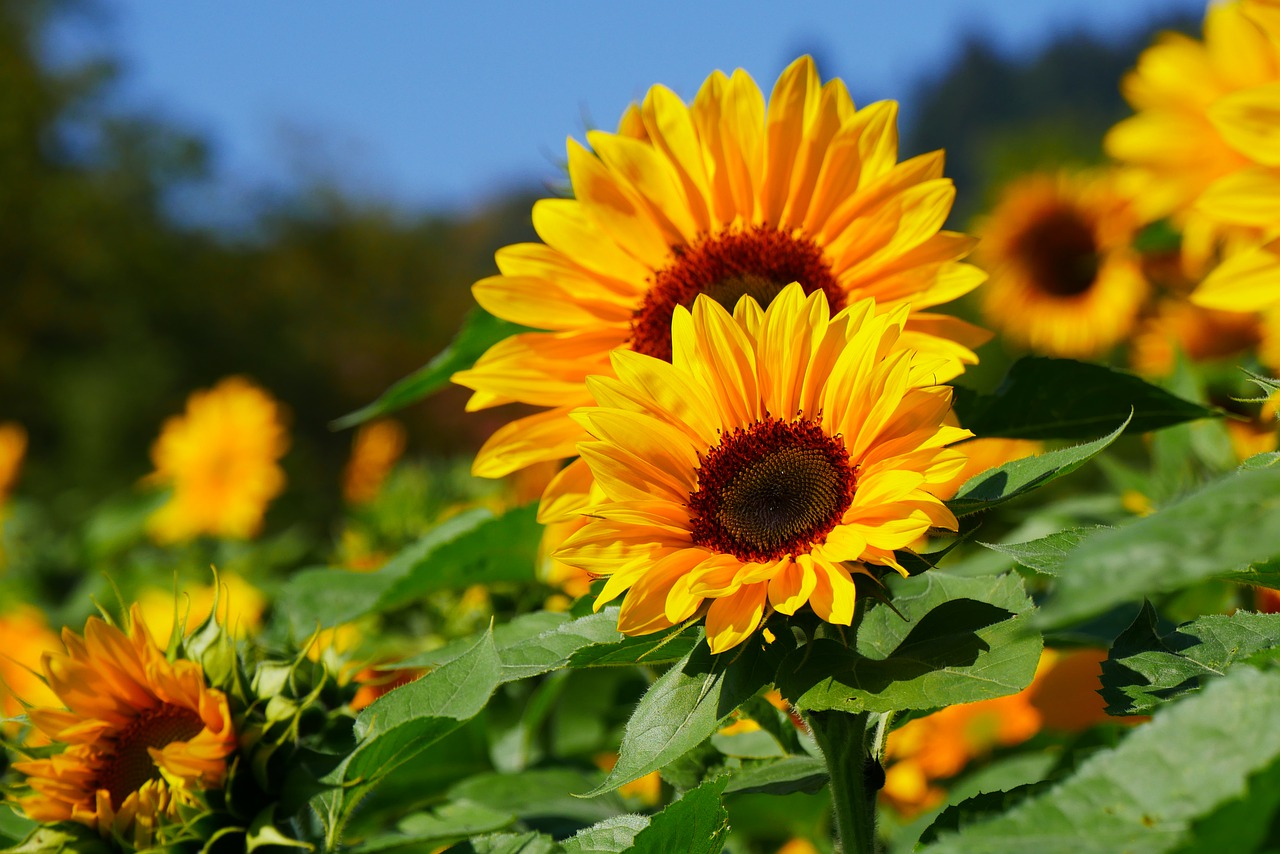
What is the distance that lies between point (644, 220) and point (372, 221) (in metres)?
21.2

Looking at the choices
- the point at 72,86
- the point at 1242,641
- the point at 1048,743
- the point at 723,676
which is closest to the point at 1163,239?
the point at 1048,743

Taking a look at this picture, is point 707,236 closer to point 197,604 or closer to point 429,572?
point 429,572

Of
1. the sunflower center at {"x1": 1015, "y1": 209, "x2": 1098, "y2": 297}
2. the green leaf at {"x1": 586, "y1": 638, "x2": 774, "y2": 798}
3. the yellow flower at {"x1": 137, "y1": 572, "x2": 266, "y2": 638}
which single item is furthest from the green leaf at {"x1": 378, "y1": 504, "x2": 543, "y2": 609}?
the sunflower center at {"x1": 1015, "y1": 209, "x2": 1098, "y2": 297}

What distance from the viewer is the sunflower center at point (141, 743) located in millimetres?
940

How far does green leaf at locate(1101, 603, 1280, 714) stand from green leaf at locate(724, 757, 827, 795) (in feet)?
0.74

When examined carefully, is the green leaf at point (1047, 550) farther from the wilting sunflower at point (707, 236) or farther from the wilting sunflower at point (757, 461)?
the wilting sunflower at point (707, 236)

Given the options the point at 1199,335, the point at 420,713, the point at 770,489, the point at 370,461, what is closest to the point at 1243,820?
the point at 770,489

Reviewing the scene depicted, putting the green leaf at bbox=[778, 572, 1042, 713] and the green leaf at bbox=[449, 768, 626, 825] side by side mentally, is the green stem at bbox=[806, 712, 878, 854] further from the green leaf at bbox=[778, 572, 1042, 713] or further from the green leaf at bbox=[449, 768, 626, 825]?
the green leaf at bbox=[449, 768, 626, 825]

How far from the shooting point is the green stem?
Result: 2.71 feet

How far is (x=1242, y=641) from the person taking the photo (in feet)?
2.61

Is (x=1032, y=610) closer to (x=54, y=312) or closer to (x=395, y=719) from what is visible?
(x=395, y=719)

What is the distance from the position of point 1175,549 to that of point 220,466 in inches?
178

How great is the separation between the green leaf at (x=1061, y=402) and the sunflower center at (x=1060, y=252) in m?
2.65

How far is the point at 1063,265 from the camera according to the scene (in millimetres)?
3623
